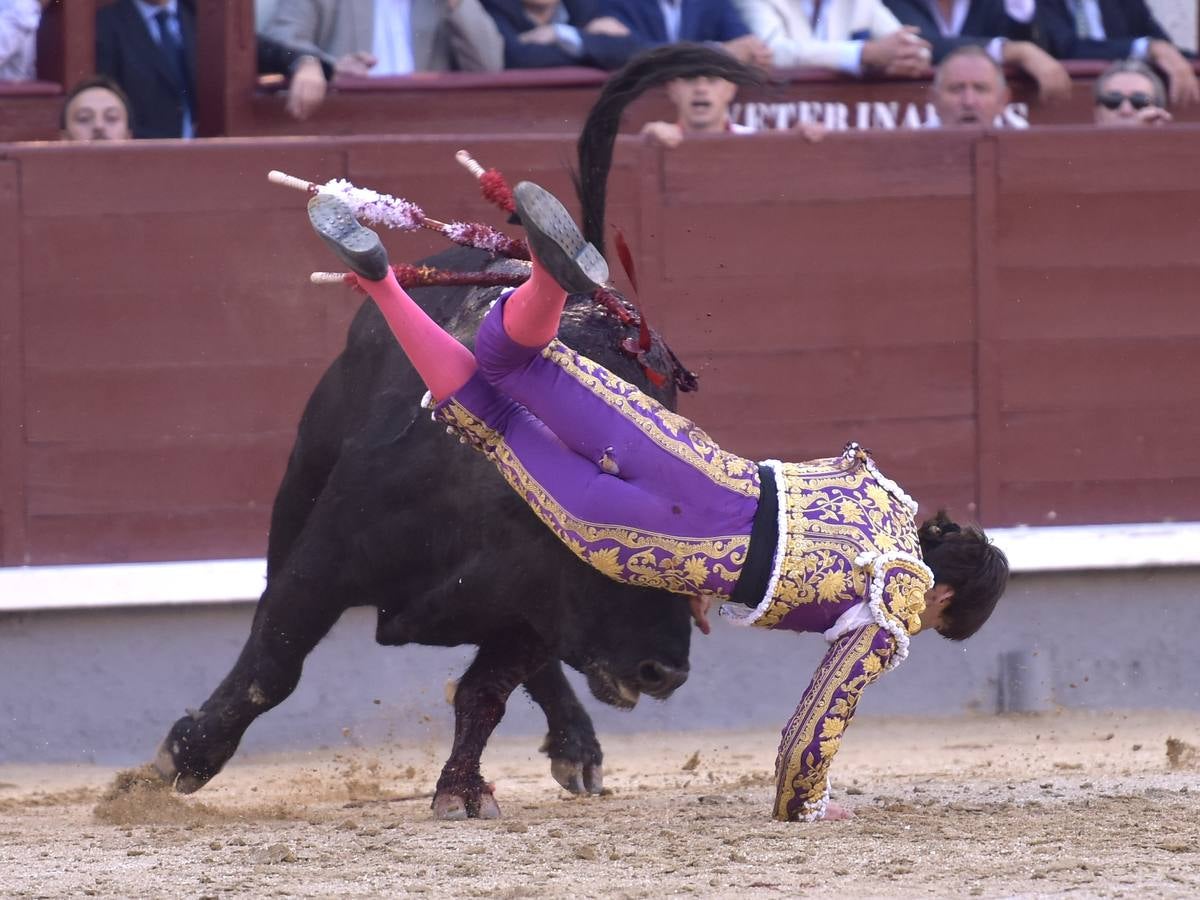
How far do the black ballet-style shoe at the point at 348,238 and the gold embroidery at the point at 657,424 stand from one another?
0.35 metres

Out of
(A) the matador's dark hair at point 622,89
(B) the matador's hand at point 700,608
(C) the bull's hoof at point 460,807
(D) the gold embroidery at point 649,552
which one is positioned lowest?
(C) the bull's hoof at point 460,807

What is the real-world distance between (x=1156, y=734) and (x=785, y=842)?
99.3 inches

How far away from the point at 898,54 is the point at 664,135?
101 centimetres

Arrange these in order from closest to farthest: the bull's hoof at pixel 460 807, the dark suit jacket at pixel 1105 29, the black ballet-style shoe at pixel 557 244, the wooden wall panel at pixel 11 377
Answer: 1. the black ballet-style shoe at pixel 557 244
2. the bull's hoof at pixel 460 807
3. the wooden wall panel at pixel 11 377
4. the dark suit jacket at pixel 1105 29

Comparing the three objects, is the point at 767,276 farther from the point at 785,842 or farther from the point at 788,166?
the point at 785,842

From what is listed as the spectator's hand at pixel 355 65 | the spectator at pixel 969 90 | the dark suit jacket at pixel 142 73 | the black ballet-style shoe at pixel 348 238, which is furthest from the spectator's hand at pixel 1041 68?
the black ballet-style shoe at pixel 348 238

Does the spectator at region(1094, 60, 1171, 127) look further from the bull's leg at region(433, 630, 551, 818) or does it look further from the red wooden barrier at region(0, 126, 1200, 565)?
the bull's leg at region(433, 630, 551, 818)

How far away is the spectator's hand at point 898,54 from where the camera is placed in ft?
21.8

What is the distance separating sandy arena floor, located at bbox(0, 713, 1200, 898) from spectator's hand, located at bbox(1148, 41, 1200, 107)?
7.35 ft

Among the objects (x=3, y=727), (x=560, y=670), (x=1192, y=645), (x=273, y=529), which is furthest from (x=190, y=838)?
(x=1192, y=645)

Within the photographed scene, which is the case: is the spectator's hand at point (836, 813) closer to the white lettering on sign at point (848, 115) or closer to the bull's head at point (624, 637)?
the bull's head at point (624, 637)

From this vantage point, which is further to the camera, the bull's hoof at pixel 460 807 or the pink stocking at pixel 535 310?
the bull's hoof at pixel 460 807

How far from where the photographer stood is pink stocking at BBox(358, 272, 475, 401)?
390 centimetres

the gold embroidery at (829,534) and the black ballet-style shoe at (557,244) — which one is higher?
the black ballet-style shoe at (557,244)
